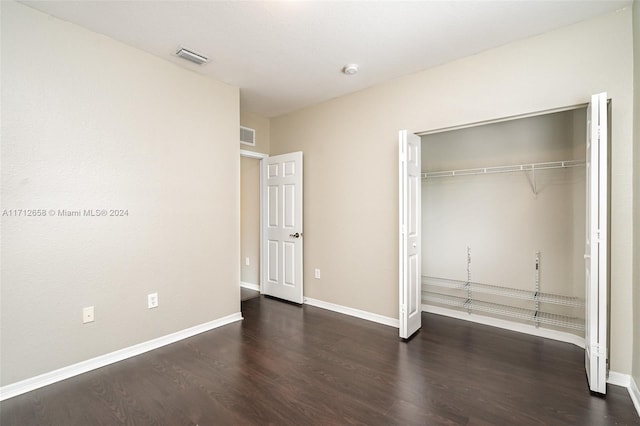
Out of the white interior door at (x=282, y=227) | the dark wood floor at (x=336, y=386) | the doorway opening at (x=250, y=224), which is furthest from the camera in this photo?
the doorway opening at (x=250, y=224)

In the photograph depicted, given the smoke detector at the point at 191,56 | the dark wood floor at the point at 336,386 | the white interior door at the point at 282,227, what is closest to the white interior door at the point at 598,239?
the dark wood floor at the point at 336,386

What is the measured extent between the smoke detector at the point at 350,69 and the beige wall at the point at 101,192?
141 centimetres

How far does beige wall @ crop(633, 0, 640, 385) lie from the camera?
2039 millimetres

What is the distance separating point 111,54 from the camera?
257cm

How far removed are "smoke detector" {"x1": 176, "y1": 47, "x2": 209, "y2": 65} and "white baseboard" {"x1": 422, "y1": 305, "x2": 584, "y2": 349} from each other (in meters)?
3.80

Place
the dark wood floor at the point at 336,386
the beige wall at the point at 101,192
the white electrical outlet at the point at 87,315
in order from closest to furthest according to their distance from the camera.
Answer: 1. the dark wood floor at the point at 336,386
2. the beige wall at the point at 101,192
3. the white electrical outlet at the point at 87,315

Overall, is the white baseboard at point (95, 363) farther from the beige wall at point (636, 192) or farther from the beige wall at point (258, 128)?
the beige wall at point (636, 192)

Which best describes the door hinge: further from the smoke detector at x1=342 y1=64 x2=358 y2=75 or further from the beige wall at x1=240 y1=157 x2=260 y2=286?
the beige wall at x1=240 y1=157 x2=260 y2=286

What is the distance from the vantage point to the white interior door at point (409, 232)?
9.78 ft

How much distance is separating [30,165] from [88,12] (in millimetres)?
1216

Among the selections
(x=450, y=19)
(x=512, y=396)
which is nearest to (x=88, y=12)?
(x=450, y=19)

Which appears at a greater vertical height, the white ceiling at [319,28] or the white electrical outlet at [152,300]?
the white ceiling at [319,28]

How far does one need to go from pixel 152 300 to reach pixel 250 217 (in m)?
2.34

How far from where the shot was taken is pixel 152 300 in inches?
112
